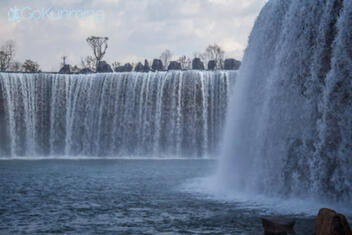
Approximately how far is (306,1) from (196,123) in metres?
19.5

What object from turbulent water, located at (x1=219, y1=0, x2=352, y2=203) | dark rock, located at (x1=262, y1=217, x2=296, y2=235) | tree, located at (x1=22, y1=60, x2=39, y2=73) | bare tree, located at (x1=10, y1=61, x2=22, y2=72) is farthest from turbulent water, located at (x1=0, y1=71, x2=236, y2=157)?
bare tree, located at (x1=10, y1=61, x2=22, y2=72)

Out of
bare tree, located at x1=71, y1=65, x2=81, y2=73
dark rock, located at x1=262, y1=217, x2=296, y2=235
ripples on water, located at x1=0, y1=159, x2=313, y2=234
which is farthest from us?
bare tree, located at x1=71, y1=65, x2=81, y2=73

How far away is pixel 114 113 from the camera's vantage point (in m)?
30.6

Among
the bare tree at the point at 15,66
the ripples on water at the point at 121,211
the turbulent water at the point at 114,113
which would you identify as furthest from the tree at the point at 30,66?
the ripples on water at the point at 121,211

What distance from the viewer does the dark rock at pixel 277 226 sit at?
654cm

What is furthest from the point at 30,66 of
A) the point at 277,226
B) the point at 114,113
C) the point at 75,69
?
the point at 277,226

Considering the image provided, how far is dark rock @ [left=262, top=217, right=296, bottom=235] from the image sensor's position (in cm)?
654

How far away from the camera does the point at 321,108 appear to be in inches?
362

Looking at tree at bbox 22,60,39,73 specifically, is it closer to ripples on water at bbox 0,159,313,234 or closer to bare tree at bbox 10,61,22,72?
bare tree at bbox 10,61,22,72

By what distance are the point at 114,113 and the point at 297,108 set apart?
71.3 feet

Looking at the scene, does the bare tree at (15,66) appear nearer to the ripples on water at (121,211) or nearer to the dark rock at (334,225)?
the ripples on water at (121,211)

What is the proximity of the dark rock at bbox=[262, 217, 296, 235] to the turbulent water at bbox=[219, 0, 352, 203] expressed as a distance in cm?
242

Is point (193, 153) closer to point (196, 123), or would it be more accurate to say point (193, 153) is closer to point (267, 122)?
point (196, 123)

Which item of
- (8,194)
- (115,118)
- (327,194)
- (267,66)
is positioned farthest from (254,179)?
(115,118)
